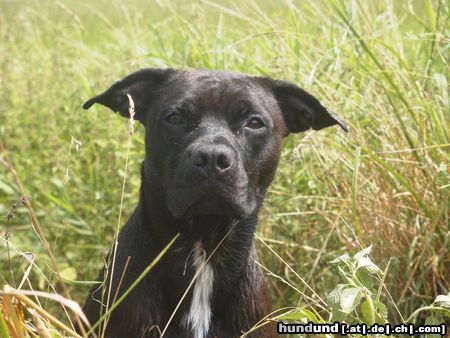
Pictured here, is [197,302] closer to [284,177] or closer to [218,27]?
[284,177]

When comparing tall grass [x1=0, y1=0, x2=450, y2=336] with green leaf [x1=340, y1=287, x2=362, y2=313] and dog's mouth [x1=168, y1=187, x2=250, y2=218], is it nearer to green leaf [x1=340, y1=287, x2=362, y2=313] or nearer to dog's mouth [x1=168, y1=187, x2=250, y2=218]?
dog's mouth [x1=168, y1=187, x2=250, y2=218]

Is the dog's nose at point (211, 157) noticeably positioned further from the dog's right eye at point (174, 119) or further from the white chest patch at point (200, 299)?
the white chest patch at point (200, 299)

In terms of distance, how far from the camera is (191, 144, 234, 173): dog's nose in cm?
327

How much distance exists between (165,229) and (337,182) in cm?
134

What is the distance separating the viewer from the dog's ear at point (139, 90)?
3865 millimetres

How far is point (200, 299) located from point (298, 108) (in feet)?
3.53

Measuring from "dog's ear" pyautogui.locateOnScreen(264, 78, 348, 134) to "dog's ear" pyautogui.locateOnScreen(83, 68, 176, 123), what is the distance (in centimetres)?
50

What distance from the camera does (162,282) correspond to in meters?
3.52

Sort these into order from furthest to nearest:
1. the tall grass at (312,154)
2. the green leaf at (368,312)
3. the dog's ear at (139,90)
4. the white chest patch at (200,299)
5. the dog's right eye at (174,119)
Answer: the tall grass at (312,154) < the dog's ear at (139,90) < the dog's right eye at (174,119) < the white chest patch at (200,299) < the green leaf at (368,312)

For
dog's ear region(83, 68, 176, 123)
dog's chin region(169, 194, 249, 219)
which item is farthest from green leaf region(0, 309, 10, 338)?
dog's ear region(83, 68, 176, 123)

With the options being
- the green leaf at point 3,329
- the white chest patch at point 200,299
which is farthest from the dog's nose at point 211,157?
the green leaf at point 3,329

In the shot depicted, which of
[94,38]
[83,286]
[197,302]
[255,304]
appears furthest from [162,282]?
[94,38]

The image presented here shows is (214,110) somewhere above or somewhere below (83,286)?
above

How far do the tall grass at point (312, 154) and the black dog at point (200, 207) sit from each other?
270mm
